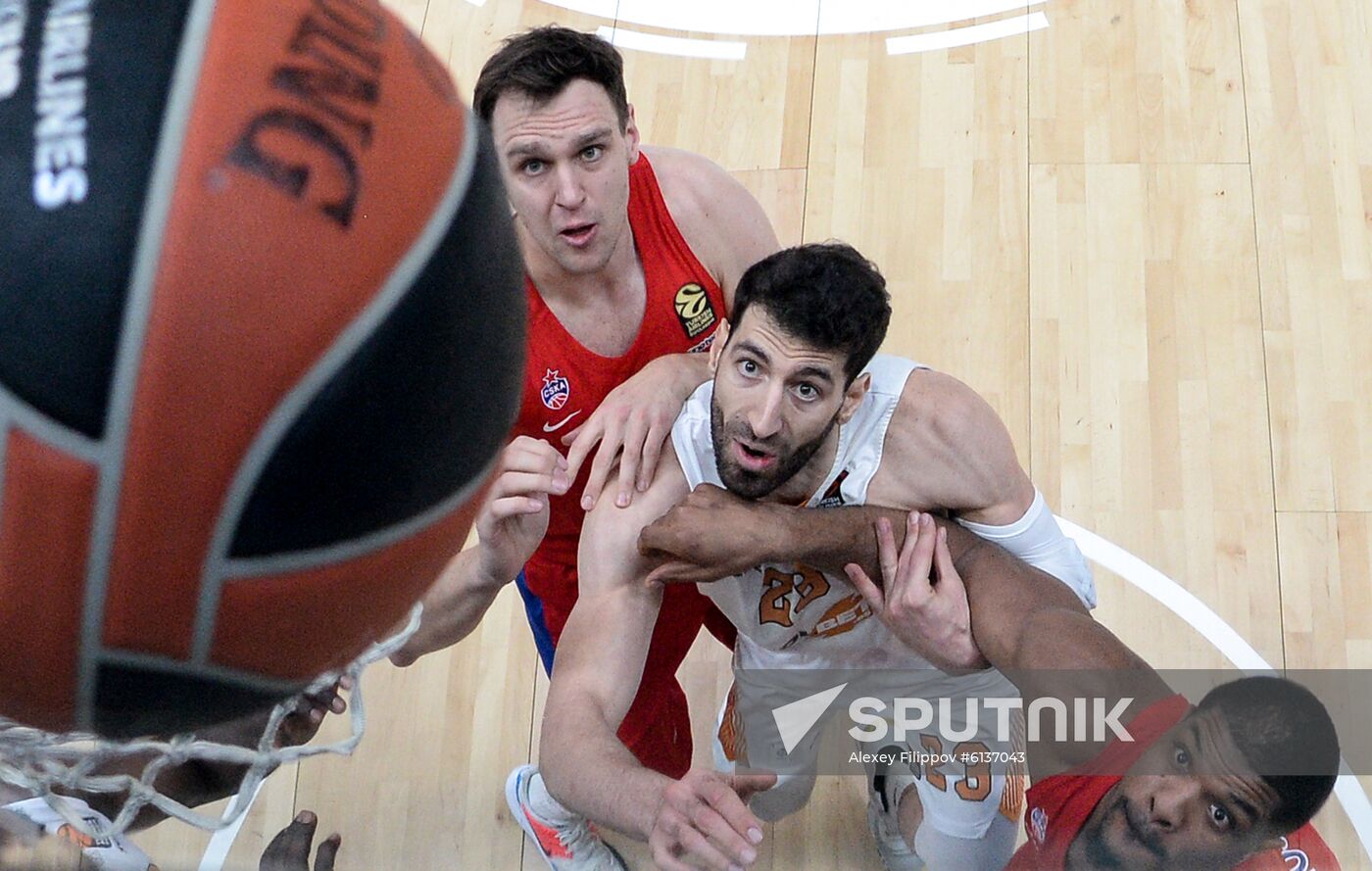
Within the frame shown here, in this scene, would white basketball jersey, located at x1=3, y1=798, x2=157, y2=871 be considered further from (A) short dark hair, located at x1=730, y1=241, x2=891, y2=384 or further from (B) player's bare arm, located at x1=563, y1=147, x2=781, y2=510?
(A) short dark hair, located at x1=730, y1=241, x2=891, y2=384

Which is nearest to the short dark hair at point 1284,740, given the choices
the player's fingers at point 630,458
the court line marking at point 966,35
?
the player's fingers at point 630,458

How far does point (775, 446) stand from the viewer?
2223 mm

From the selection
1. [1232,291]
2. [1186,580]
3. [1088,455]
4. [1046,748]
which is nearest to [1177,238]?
[1232,291]

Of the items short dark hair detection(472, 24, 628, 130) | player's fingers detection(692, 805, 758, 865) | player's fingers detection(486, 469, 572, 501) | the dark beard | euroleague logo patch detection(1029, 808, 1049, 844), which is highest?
short dark hair detection(472, 24, 628, 130)

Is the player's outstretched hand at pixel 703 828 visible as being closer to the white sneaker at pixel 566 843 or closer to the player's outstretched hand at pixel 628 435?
the player's outstretched hand at pixel 628 435

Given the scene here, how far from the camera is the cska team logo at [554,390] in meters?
2.52

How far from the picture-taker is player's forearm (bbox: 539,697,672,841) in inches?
82.0

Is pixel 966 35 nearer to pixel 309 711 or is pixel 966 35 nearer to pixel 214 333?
Answer: pixel 309 711

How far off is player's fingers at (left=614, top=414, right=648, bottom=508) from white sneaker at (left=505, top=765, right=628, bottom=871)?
2.74ft

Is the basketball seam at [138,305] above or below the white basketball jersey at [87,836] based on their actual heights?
above

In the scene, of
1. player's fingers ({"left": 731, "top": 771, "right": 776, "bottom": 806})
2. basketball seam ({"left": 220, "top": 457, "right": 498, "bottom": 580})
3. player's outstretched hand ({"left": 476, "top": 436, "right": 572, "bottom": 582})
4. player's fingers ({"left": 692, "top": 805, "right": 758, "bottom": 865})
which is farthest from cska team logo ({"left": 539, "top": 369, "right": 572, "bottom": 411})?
basketball seam ({"left": 220, "top": 457, "right": 498, "bottom": 580})

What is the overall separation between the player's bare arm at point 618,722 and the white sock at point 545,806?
2.03 ft

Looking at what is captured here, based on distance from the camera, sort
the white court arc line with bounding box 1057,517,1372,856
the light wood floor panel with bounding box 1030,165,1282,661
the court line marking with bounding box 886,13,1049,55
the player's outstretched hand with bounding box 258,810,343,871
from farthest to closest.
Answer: the court line marking with bounding box 886,13,1049,55 → the light wood floor panel with bounding box 1030,165,1282,661 → the white court arc line with bounding box 1057,517,1372,856 → the player's outstretched hand with bounding box 258,810,343,871

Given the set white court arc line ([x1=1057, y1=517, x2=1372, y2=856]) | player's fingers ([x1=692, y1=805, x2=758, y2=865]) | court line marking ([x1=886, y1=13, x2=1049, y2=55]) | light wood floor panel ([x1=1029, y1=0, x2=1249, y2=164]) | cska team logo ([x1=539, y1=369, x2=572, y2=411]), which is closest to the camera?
player's fingers ([x1=692, y1=805, x2=758, y2=865])
